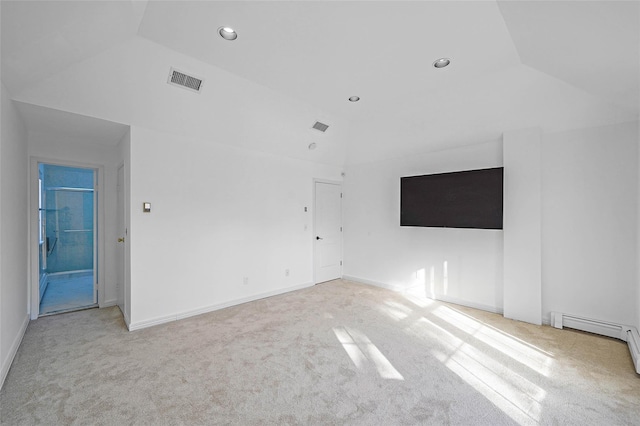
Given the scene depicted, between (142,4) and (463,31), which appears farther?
(463,31)

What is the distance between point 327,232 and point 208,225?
2447 millimetres

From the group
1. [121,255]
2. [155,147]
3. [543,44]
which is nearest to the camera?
[543,44]

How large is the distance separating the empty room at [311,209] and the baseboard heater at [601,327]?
1.1 inches

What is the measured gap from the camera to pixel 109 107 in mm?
2973

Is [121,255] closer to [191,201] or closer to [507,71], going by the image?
[191,201]

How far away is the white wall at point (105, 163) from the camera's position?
3.79m

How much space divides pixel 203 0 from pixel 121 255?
367cm

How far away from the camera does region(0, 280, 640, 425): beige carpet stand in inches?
75.5

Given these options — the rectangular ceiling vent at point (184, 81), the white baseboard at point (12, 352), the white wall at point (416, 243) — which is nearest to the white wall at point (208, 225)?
the rectangular ceiling vent at point (184, 81)

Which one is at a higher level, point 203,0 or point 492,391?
point 203,0

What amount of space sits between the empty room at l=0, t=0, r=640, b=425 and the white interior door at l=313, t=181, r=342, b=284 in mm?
307

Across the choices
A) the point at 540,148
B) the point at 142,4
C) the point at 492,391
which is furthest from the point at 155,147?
the point at 540,148

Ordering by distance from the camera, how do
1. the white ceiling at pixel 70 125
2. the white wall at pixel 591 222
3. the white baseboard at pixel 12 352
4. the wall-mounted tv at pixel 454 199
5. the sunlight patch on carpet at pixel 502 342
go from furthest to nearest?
the wall-mounted tv at pixel 454 199, the white wall at pixel 591 222, the white ceiling at pixel 70 125, the sunlight patch on carpet at pixel 502 342, the white baseboard at pixel 12 352

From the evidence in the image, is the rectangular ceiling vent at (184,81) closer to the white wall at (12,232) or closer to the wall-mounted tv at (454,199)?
the white wall at (12,232)
